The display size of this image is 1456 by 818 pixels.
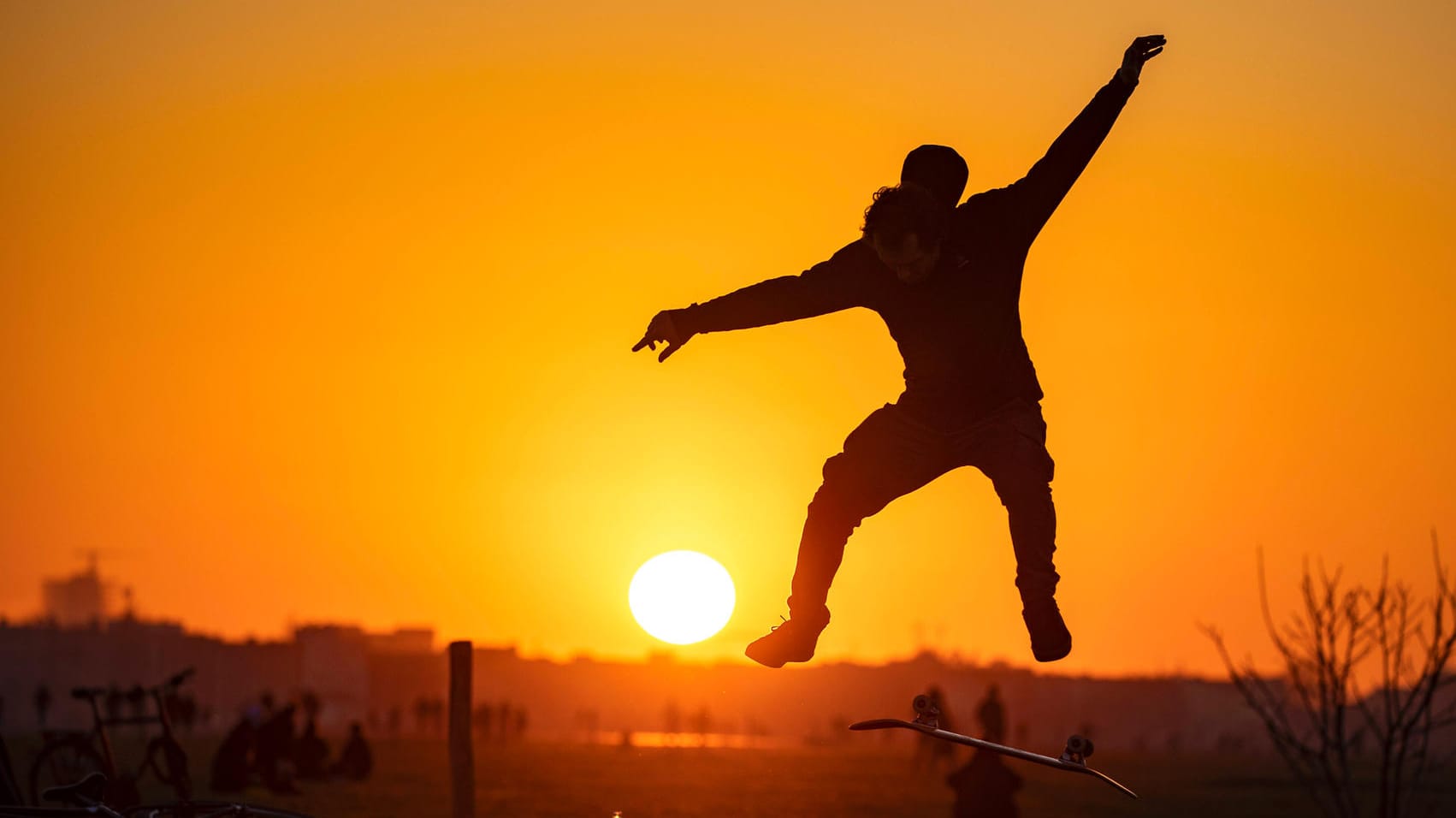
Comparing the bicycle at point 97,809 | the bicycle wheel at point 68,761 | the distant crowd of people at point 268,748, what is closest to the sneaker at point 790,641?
the bicycle at point 97,809

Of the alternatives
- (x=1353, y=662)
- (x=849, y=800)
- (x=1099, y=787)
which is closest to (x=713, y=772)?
(x=849, y=800)

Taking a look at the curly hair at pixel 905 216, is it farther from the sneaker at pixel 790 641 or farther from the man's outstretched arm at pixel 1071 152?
the sneaker at pixel 790 641

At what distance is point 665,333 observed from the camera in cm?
1435

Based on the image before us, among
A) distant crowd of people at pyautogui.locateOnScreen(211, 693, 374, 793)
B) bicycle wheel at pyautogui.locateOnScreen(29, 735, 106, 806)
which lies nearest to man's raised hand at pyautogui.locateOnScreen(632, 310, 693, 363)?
bicycle wheel at pyautogui.locateOnScreen(29, 735, 106, 806)

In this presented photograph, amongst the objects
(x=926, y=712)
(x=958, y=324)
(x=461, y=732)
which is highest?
(x=958, y=324)

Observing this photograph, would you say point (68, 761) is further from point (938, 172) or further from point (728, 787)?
point (728, 787)

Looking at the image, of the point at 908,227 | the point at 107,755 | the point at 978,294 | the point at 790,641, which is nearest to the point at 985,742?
the point at 790,641

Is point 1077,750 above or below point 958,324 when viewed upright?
below

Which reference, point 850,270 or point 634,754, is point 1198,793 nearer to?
point 634,754

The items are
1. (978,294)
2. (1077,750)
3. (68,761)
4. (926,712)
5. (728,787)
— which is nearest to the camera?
(978,294)

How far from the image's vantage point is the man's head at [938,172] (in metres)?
13.7

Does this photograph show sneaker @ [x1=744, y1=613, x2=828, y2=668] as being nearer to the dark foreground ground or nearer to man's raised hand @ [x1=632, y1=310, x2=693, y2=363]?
man's raised hand @ [x1=632, y1=310, x2=693, y2=363]

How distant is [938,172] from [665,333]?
1.95m

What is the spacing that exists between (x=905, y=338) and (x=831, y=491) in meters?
1.10
